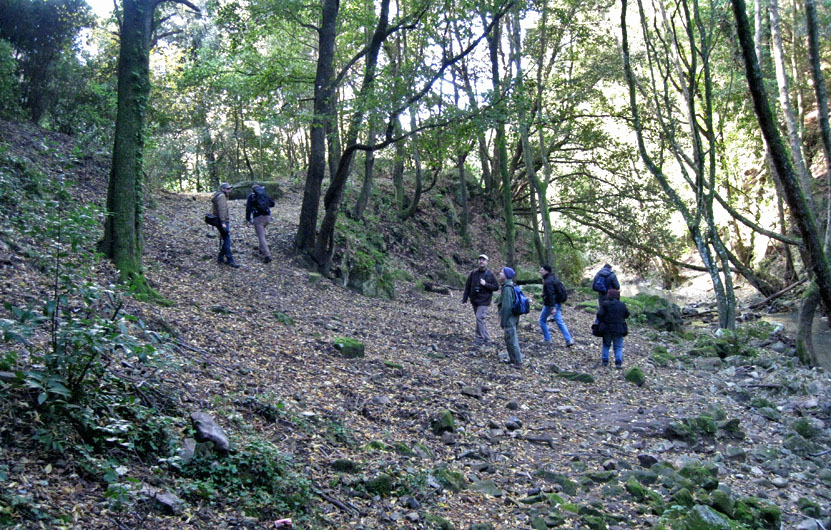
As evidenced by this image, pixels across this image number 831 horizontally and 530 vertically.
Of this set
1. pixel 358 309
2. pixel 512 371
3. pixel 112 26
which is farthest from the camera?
pixel 112 26

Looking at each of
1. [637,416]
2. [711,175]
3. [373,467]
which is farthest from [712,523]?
[711,175]

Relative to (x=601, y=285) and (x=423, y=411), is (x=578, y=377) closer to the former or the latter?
(x=601, y=285)

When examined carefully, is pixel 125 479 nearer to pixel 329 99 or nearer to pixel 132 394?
pixel 132 394

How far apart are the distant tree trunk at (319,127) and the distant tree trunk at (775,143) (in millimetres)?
8850

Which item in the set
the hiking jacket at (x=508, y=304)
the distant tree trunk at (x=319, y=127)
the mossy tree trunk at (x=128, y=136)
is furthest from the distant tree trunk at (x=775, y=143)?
the distant tree trunk at (x=319, y=127)

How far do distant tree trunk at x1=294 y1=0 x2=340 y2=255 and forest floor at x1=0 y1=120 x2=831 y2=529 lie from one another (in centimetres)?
117

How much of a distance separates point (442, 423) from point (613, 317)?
17.4 feet

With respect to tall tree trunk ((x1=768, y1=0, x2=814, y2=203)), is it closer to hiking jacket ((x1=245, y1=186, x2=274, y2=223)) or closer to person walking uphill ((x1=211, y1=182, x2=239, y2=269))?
hiking jacket ((x1=245, y1=186, x2=274, y2=223))

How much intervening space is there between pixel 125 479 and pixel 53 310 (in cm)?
120

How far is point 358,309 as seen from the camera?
12.6 meters

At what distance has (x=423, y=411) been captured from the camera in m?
7.30

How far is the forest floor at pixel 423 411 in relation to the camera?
4.95 meters

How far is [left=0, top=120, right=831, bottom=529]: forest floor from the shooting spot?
495 centimetres

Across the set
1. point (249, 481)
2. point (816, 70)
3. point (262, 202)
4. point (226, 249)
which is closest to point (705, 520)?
point (249, 481)
